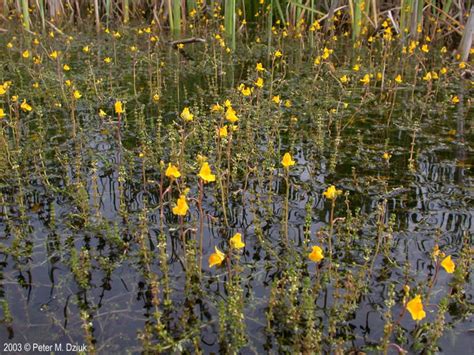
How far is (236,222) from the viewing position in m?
3.31

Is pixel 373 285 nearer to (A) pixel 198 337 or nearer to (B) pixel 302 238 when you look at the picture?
(B) pixel 302 238

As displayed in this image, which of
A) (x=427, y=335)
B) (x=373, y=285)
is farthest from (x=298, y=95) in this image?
(x=427, y=335)

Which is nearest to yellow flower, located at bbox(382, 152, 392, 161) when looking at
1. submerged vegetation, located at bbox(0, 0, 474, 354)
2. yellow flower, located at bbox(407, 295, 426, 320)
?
submerged vegetation, located at bbox(0, 0, 474, 354)

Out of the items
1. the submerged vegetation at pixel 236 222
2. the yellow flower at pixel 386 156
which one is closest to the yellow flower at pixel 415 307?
the submerged vegetation at pixel 236 222

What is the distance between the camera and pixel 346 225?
304 cm

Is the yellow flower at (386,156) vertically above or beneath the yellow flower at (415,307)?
beneath

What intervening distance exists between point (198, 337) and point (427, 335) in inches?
41.4

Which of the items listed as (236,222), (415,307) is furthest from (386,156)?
(415,307)

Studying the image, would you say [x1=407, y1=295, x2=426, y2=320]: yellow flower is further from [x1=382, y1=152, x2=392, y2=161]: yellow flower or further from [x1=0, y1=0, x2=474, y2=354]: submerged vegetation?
[x1=382, y1=152, x2=392, y2=161]: yellow flower

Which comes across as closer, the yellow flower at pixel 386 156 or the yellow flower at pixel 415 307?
the yellow flower at pixel 415 307

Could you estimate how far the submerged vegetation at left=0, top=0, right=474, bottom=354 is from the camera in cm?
238

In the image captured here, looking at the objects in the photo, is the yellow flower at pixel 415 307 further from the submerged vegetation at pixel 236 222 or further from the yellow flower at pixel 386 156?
the yellow flower at pixel 386 156

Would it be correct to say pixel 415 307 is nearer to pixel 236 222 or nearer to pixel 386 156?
→ pixel 236 222

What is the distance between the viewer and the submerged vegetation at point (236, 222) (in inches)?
93.6
